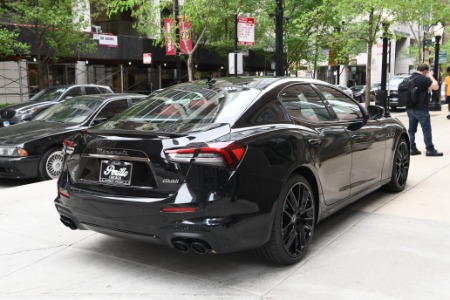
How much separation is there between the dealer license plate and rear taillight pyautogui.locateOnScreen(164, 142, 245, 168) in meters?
0.39

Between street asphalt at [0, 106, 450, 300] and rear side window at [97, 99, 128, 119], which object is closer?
street asphalt at [0, 106, 450, 300]

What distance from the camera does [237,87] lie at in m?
4.37

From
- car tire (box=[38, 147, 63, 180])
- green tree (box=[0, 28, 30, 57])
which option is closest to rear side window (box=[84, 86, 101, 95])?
green tree (box=[0, 28, 30, 57])

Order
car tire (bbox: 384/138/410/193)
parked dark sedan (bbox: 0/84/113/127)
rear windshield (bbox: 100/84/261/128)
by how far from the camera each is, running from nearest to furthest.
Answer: rear windshield (bbox: 100/84/261/128)
car tire (bbox: 384/138/410/193)
parked dark sedan (bbox: 0/84/113/127)

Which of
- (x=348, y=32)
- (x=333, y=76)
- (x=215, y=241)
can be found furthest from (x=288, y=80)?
(x=333, y=76)

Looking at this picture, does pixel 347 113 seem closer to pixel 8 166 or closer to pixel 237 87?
pixel 237 87

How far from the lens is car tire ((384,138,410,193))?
6.35m

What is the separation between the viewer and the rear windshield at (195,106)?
3.94 m

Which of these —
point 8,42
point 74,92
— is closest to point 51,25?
point 8,42

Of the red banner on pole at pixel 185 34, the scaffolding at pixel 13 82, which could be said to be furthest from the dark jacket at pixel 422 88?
the scaffolding at pixel 13 82

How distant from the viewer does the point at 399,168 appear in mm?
6492

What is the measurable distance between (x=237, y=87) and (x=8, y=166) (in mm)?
5150

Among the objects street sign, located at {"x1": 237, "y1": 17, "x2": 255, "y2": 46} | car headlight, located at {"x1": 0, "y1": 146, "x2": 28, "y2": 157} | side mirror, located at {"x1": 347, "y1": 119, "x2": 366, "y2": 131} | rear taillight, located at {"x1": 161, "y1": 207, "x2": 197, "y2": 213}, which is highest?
street sign, located at {"x1": 237, "y1": 17, "x2": 255, "y2": 46}

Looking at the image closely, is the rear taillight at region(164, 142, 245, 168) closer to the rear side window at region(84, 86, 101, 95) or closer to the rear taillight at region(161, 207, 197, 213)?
the rear taillight at region(161, 207, 197, 213)
